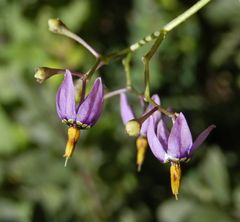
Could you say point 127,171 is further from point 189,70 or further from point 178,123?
point 178,123

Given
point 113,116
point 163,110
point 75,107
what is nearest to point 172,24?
point 163,110

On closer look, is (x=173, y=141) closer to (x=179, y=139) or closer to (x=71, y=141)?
(x=179, y=139)

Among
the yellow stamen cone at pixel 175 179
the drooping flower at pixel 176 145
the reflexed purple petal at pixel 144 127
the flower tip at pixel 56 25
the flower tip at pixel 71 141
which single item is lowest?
the yellow stamen cone at pixel 175 179

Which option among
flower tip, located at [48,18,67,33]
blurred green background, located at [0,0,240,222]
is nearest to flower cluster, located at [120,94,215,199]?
flower tip, located at [48,18,67,33]

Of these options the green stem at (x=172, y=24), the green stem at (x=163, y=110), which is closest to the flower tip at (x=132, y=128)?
the green stem at (x=163, y=110)

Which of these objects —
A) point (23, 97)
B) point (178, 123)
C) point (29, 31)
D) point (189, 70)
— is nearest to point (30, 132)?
point (23, 97)

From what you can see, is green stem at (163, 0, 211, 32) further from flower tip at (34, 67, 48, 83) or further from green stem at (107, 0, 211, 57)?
flower tip at (34, 67, 48, 83)

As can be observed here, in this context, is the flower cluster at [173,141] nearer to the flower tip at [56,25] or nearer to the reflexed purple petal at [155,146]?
the reflexed purple petal at [155,146]
